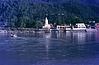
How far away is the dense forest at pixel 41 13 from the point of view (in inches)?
3930

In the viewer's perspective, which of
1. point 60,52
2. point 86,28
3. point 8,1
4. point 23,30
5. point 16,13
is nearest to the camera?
point 60,52

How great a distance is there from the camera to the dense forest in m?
99.8

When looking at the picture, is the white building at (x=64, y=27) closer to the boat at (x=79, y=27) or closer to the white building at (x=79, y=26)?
the boat at (x=79, y=27)

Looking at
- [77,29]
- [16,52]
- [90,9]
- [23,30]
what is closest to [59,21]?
[77,29]

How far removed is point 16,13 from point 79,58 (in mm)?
77328

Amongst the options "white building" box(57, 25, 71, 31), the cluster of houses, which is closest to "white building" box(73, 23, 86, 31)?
the cluster of houses

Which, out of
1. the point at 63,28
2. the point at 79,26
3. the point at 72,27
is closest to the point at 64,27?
the point at 63,28

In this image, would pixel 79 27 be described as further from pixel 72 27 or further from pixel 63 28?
pixel 63 28

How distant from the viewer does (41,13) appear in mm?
106188

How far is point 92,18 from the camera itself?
111000mm

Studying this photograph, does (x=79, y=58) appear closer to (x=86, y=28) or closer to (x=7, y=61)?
(x=7, y=61)

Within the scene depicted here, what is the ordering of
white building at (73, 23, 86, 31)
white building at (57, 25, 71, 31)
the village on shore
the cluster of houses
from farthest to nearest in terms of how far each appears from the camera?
white building at (73, 23, 86, 31) < the cluster of houses < white building at (57, 25, 71, 31) < the village on shore

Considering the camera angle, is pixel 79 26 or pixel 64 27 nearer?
pixel 64 27

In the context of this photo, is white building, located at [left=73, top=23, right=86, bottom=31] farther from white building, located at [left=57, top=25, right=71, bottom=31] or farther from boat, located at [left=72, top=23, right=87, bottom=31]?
white building, located at [left=57, top=25, right=71, bottom=31]
